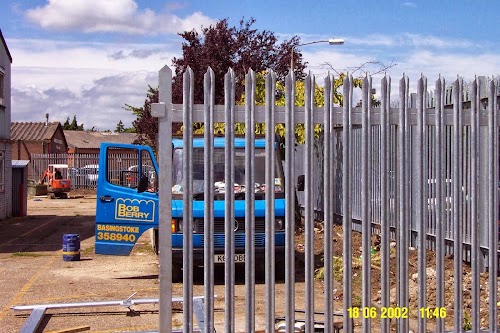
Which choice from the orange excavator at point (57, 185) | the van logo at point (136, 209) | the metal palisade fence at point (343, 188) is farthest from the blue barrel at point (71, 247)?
the orange excavator at point (57, 185)

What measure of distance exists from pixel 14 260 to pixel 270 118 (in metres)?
11.4

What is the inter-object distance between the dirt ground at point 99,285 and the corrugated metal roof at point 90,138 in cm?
6375

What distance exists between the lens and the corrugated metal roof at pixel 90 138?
83.3 metres

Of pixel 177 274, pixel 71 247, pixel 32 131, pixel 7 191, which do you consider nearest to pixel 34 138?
pixel 32 131

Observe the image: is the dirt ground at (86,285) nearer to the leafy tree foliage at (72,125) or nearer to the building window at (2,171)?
the building window at (2,171)

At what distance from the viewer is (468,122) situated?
19.7 feet

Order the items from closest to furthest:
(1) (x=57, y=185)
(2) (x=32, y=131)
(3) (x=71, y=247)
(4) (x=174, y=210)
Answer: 1. (4) (x=174, y=210)
2. (3) (x=71, y=247)
3. (1) (x=57, y=185)
4. (2) (x=32, y=131)

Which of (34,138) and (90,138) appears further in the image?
(90,138)

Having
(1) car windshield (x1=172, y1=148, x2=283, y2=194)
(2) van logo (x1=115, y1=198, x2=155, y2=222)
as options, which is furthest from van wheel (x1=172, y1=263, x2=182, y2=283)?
(1) car windshield (x1=172, y1=148, x2=283, y2=194)

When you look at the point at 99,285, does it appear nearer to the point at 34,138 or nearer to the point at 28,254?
the point at 28,254

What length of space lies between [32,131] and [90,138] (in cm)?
2513

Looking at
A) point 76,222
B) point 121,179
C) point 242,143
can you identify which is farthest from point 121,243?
point 76,222

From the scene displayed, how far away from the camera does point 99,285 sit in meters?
12.0

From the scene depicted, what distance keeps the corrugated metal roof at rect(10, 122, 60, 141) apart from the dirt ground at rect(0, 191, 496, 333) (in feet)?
137
